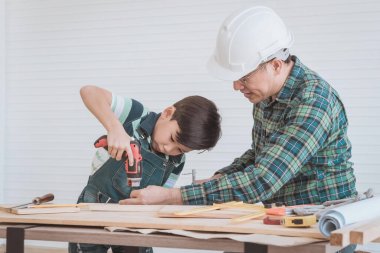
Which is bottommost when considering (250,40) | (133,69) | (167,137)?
(167,137)

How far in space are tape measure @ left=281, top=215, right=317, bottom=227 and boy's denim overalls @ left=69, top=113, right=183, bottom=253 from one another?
3.68ft

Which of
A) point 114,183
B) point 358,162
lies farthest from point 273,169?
point 358,162

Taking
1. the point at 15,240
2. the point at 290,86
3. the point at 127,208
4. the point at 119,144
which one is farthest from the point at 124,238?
the point at 290,86

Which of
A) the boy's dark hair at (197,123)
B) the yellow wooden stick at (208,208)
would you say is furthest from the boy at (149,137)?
the yellow wooden stick at (208,208)

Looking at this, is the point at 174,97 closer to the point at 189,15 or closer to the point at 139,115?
the point at 189,15

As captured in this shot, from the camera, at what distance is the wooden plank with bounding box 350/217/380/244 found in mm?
1456

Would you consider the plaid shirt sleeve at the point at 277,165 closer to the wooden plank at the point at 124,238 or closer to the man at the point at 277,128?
the man at the point at 277,128

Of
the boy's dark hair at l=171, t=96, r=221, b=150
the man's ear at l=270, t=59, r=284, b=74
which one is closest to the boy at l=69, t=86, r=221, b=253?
the boy's dark hair at l=171, t=96, r=221, b=150

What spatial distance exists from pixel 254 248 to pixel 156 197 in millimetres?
898

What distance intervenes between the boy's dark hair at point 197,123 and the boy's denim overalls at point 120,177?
0.63 feet

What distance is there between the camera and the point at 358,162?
546 cm

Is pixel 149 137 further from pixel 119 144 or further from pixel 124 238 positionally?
pixel 124 238

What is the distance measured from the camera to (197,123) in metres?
2.72

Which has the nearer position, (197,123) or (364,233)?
(364,233)
